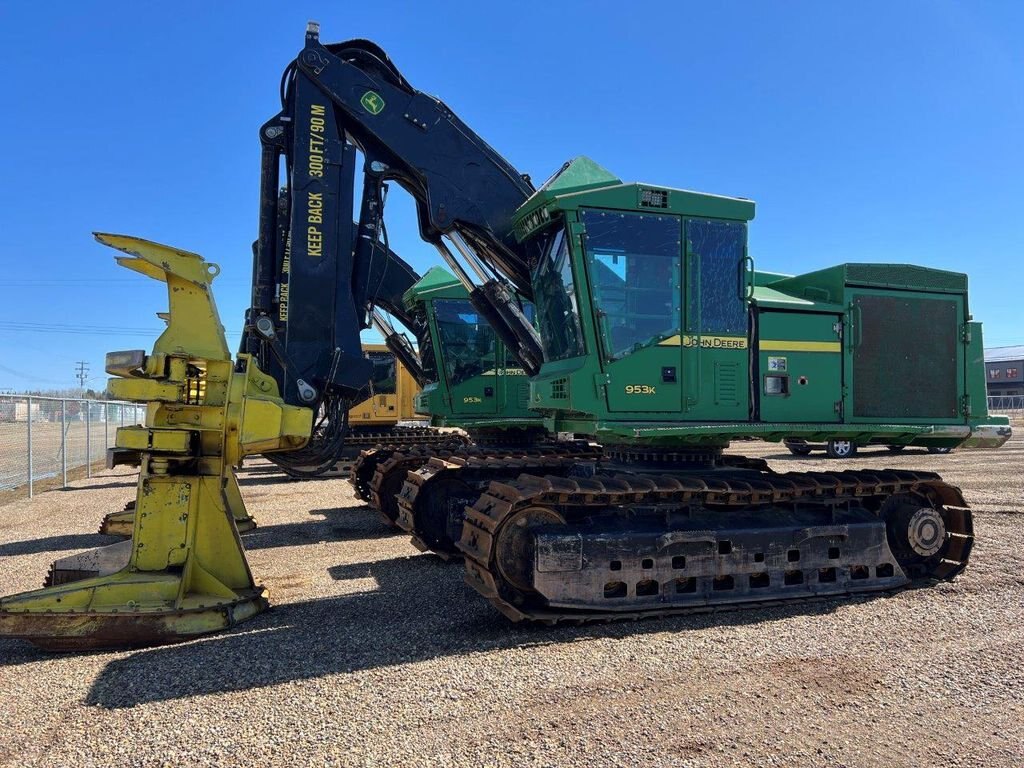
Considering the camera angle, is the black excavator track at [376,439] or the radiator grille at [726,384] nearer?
the radiator grille at [726,384]

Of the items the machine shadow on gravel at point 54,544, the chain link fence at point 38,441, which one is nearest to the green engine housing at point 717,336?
the machine shadow on gravel at point 54,544

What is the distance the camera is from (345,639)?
522 centimetres

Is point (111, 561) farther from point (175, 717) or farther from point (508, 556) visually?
point (508, 556)

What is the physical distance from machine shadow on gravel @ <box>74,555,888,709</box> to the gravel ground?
0.02m

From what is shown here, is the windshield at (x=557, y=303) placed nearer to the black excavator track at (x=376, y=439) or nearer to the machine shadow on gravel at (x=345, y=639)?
the machine shadow on gravel at (x=345, y=639)

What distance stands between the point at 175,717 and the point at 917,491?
6.61m

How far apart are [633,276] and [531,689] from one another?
140 inches

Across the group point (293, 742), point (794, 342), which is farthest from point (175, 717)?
point (794, 342)

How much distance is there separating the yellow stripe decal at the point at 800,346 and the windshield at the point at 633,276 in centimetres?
94

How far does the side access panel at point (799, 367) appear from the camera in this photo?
21.3ft

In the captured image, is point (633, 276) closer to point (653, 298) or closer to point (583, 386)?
point (653, 298)

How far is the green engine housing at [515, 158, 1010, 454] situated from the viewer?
620cm

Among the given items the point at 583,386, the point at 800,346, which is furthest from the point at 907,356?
the point at 583,386

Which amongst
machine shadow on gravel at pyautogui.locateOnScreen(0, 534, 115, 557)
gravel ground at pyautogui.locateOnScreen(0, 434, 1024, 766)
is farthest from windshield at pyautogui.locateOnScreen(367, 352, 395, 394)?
gravel ground at pyautogui.locateOnScreen(0, 434, 1024, 766)
